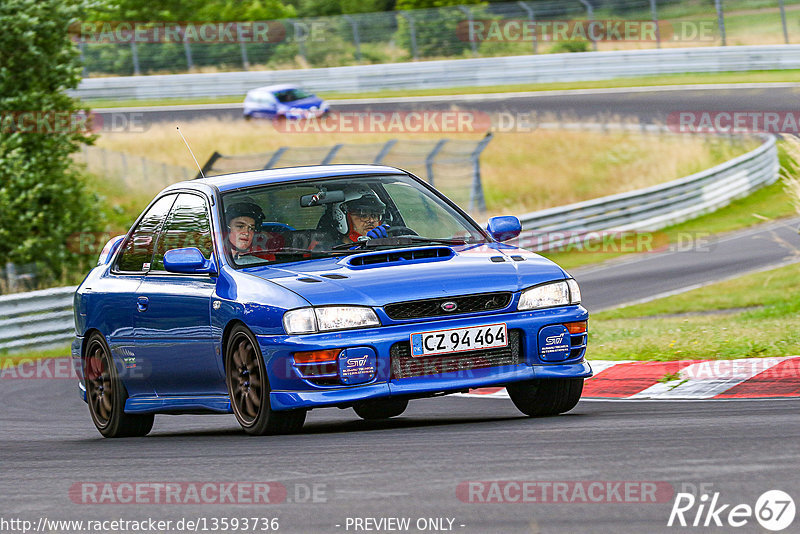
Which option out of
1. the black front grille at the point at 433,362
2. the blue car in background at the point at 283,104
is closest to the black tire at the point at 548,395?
the black front grille at the point at 433,362

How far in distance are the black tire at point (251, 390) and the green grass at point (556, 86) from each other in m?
30.0

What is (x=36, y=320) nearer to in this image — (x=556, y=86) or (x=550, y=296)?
(x=550, y=296)

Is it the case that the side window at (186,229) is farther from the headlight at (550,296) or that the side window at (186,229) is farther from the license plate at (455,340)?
the headlight at (550,296)

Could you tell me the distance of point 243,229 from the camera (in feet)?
26.8

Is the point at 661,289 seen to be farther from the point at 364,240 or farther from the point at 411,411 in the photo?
the point at 364,240

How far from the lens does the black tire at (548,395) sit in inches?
308

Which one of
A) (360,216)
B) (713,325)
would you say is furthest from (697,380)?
(713,325)

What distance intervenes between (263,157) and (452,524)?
22651 millimetres

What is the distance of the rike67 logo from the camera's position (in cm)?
454

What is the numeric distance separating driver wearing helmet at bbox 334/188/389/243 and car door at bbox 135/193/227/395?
79cm

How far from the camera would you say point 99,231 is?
24.4 meters

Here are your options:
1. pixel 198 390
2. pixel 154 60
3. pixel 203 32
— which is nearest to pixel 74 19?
pixel 198 390

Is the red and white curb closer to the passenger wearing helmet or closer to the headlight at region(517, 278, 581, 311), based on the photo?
the headlight at region(517, 278, 581, 311)

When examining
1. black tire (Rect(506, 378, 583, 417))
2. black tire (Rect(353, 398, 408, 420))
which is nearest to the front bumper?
black tire (Rect(506, 378, 583, 417))
